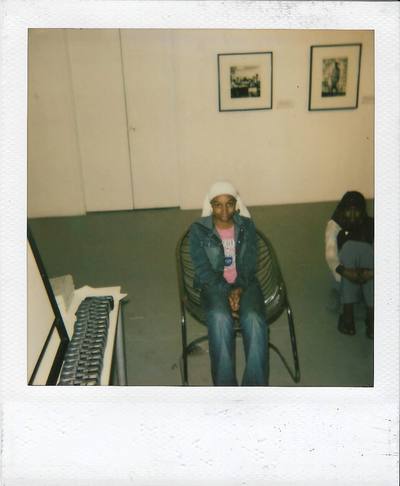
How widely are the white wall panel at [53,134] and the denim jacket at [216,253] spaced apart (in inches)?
123

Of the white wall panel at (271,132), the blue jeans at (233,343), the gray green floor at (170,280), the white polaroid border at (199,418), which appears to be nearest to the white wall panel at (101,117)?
the gray green floor at (170,280)

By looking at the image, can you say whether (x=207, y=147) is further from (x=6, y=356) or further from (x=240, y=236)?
(x=6, y=356)

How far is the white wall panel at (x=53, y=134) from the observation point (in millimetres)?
4465

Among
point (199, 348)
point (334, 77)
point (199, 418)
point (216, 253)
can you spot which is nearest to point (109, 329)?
point (199, 418)

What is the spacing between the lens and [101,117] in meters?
4.63

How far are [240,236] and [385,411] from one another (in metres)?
1.05

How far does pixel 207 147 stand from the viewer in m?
4.70

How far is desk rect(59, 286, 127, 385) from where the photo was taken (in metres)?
1.29

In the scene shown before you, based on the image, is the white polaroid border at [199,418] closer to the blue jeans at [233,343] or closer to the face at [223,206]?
the blue jeans at [233,343]

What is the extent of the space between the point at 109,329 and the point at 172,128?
361 centimetres

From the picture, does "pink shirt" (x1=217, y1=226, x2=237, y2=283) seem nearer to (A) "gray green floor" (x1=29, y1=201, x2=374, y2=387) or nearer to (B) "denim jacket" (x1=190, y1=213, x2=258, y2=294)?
(B) "denim jacket" (x1=190, y1=213, x2=258, y2=294)

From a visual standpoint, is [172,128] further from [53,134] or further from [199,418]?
[199,418]

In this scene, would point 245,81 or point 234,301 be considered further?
point 245,81

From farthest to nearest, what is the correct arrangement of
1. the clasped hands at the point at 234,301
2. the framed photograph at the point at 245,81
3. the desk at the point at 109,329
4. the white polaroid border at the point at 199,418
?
the framed photograph at the point at 245,81, the clasped hands at the point at 234,301, the desk at the point at 109,329, the white polaroid border at the point at 199,418
